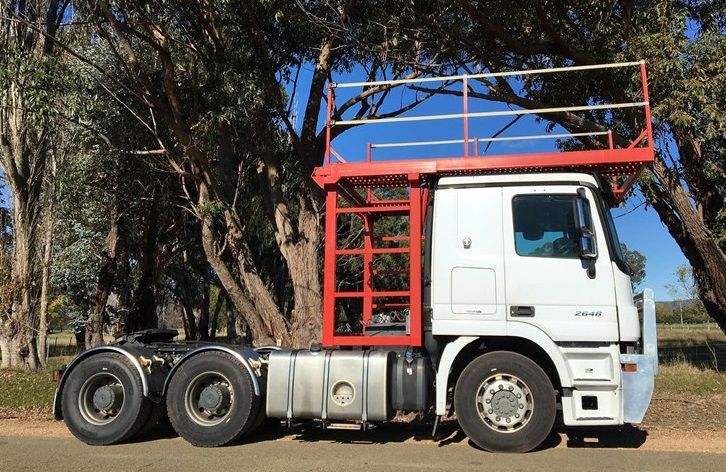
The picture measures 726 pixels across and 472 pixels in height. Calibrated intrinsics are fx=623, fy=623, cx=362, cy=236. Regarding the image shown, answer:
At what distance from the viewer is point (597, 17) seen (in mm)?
12336

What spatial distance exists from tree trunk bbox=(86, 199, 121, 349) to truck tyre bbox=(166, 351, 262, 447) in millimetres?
12185

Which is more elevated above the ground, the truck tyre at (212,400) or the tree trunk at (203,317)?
the tree trunk at (203,317)

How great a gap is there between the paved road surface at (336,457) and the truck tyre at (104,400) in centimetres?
19

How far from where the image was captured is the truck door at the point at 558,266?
648 centimetres

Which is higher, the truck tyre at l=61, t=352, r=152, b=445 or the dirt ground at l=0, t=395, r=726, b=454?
the truck tyre at l=61, t=352, r=152, b=445

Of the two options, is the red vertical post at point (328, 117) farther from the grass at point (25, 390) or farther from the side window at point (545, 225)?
the grass at point (25, 390)

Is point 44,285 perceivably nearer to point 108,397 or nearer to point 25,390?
point 25,390

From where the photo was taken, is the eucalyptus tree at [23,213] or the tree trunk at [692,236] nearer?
the tree trunk at [692,236]

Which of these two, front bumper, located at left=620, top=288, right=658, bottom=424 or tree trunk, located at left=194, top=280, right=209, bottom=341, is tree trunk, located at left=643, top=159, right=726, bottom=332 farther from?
tree trunk, located at left=194, top=280, right=209, bottom=341

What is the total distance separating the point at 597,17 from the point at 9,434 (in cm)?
1228

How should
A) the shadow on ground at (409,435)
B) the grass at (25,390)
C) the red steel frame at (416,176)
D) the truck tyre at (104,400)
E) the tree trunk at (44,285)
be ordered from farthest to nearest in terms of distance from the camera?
the tree trunk at (44,285), the grass at (25,390), the truck tyre at (104,400), the shadow on ground at (409,435), the red steel frame at (416,176)

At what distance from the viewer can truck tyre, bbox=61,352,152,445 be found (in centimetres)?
730

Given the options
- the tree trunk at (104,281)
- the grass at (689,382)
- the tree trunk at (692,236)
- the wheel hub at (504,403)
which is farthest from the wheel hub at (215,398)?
the tree trunk at (104,281)

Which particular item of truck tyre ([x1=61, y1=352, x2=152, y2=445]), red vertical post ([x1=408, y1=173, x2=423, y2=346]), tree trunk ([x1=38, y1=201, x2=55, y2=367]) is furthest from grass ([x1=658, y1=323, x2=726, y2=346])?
truck tyre ([x1=61, y1=352, x2=152, y2=445])
